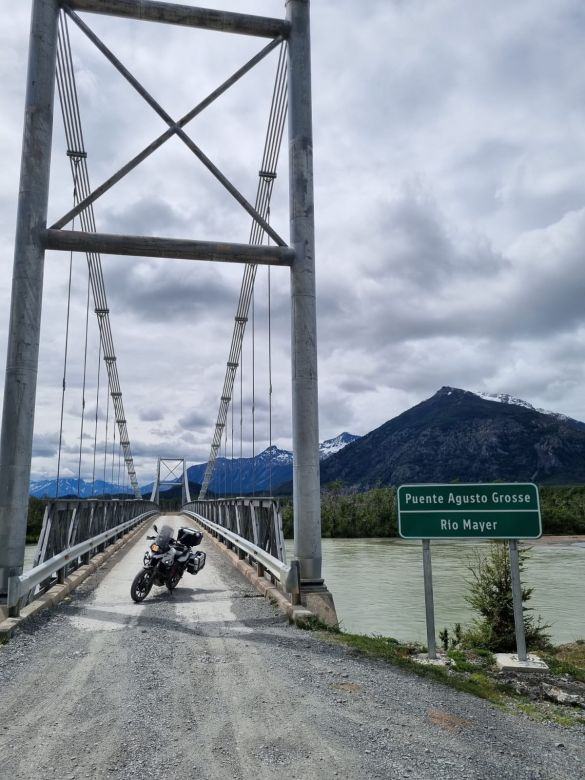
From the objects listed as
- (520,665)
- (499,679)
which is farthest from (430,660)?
(520,665)

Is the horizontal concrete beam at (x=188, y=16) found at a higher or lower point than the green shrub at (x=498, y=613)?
higher

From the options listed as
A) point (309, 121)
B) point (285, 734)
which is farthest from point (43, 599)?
point (309, 121)

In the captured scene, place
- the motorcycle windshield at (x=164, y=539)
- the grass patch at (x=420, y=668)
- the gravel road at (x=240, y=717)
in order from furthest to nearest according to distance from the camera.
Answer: the motorcycle windshield at (x=164, y=539) → the grass patch at (x=420, y=668) → the gravel road at (x=240, y=717)

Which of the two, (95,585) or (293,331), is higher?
(293,331)

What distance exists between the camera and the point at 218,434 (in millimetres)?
55031

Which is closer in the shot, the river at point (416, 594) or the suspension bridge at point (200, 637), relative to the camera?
the suspension bridge at point (200, 637)

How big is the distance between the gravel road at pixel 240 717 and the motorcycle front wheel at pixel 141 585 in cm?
218

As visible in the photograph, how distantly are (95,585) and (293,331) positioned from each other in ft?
17.3

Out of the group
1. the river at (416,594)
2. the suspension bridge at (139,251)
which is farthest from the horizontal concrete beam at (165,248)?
the river at (416,594)

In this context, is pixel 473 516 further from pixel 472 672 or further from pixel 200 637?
pixel 200 637

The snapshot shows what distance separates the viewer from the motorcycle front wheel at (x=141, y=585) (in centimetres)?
848

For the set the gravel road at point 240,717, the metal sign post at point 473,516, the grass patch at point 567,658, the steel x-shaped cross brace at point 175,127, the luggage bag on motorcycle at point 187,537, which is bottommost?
the grass patch at point 567,658

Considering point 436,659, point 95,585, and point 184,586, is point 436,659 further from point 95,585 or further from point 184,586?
point 95,585

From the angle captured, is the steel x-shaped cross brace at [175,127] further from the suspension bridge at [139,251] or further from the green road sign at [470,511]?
the green road sign at [470,511]
